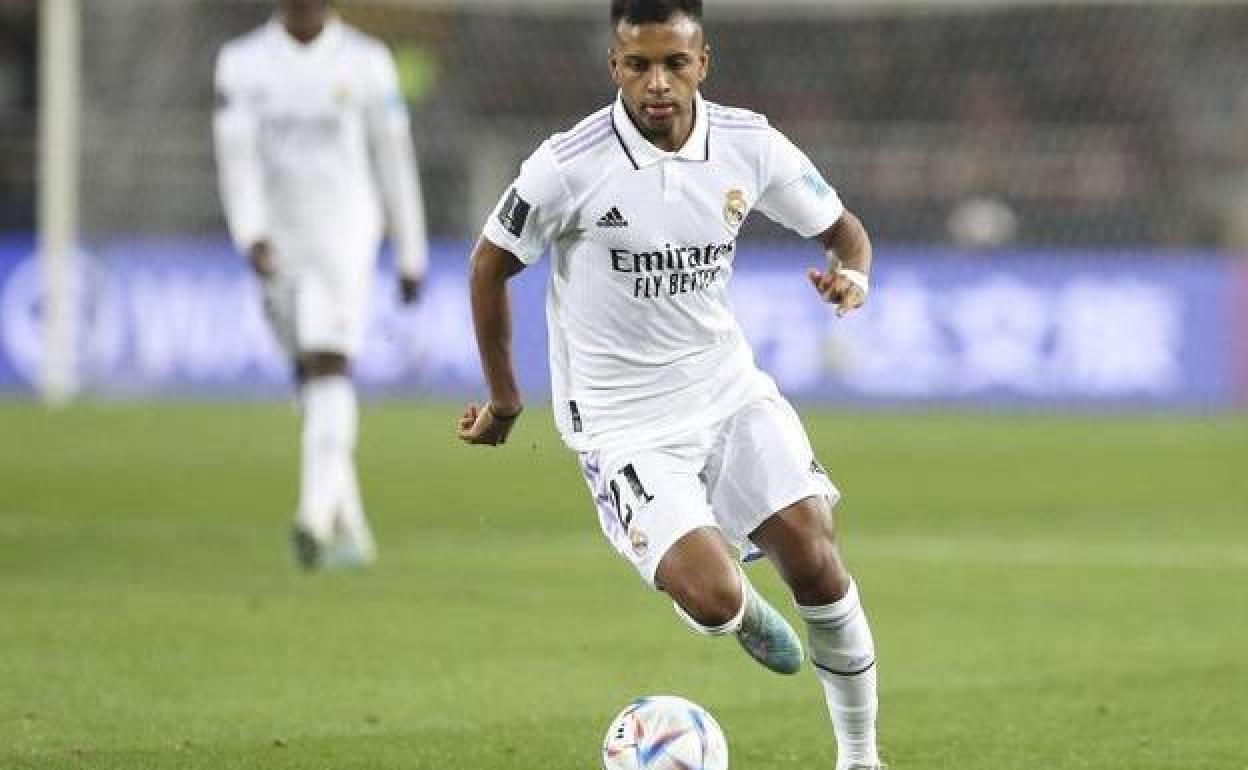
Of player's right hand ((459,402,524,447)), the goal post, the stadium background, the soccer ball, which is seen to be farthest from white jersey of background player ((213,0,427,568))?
the goal post

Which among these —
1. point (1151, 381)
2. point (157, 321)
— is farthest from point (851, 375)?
point (157, 321)

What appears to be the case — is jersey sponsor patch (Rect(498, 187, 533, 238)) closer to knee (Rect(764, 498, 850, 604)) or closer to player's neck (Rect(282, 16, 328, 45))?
knee (Rect(764, 498, 850, 604))

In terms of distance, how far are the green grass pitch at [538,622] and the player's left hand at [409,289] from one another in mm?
1222

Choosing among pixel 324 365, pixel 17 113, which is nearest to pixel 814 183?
pixel 324 365

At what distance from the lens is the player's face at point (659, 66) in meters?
6.44

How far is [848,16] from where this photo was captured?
2589 cm

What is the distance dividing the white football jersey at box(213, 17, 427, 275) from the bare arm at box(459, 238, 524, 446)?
5.25m

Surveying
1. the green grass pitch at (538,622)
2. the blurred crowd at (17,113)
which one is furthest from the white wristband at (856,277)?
the blurred crowd at (17,113)

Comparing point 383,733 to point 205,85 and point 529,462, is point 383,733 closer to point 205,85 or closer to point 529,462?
point 529,462

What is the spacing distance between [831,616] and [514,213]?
4.19 feet

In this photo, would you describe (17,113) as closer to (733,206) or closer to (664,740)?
(733,206)

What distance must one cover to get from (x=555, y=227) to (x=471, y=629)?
3.52m

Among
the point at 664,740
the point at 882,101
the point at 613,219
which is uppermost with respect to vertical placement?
the point at 613,219

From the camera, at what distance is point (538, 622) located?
399 inches
